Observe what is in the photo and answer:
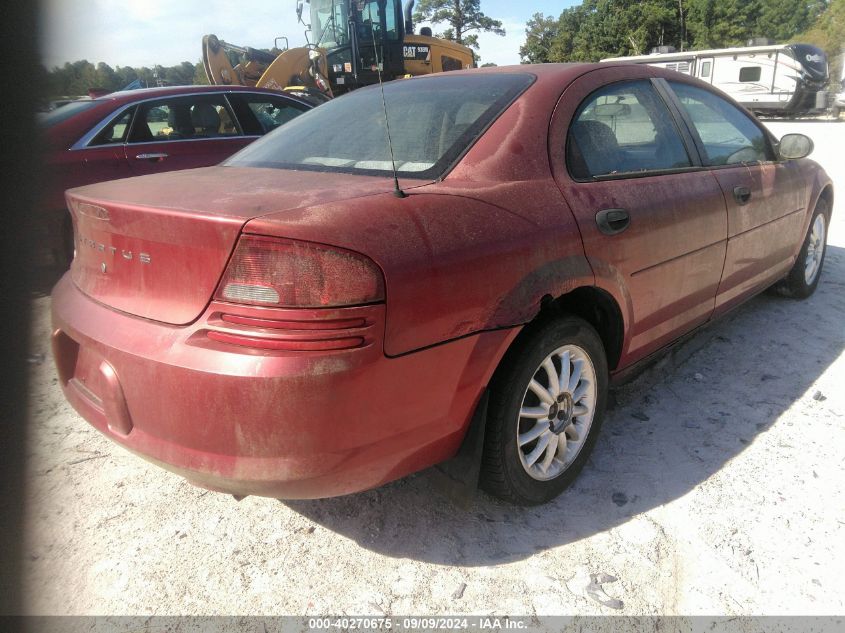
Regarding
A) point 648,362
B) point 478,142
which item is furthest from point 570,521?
point 478,142

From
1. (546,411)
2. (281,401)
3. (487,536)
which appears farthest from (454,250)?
(487,536)

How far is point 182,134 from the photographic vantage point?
5.61 metres

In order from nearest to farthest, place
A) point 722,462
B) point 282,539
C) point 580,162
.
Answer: point 282,539 < point 580,162 < point 722,462

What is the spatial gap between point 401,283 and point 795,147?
318 cm

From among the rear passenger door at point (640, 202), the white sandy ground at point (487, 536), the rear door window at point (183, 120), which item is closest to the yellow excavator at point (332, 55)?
the rear door window at point (183, 120)

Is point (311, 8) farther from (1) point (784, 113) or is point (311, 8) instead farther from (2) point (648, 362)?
(1) point (784, 113)

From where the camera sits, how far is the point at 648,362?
9.43 ft

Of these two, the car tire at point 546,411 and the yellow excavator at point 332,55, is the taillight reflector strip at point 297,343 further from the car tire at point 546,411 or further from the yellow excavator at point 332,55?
the yellow excavator at point 332,55

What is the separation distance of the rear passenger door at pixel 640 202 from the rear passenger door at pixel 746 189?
16cm

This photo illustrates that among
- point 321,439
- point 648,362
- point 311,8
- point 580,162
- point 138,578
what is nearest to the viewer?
point 321,439

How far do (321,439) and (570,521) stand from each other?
1.12m

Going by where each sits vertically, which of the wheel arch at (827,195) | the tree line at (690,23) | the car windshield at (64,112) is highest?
the tree line at (690,23)

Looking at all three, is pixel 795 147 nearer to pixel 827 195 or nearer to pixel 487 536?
pixel 827 195

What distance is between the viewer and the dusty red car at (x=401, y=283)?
62.6 inches
